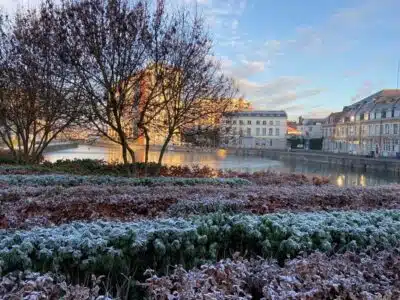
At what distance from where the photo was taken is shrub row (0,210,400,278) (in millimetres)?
3047

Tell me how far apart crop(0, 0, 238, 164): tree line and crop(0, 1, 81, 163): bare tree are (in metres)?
0.04

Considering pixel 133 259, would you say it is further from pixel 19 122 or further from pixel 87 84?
pixel 19 122

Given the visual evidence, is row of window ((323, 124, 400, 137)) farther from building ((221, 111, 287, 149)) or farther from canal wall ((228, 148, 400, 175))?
building ((221, 111, 287, 149))

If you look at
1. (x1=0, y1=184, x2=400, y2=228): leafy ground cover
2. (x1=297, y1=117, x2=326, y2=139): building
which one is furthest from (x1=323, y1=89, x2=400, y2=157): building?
(x1=0, y1=184, x2=400, y2=228): leafy ground cover

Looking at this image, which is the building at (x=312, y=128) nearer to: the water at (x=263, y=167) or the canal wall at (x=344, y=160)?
the canal wall at (x=344, y=160)

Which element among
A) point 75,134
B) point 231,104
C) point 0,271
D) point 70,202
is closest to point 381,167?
point 231,104

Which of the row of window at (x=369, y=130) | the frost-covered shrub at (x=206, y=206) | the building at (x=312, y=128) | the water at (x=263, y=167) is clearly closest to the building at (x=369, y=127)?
the row of window at (x=369, y=130)

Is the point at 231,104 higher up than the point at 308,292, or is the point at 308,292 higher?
the point at 231,104

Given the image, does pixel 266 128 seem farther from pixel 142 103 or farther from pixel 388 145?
pixel 142 103

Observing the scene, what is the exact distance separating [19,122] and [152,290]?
60.2 feet

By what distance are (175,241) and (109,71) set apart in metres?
11.4

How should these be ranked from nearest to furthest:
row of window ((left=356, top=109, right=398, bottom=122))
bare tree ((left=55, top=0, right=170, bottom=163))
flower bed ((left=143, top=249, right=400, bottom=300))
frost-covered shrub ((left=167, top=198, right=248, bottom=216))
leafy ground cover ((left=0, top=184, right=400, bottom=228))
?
flower bed ((left=143, top=249, right=400, bottom=300)) → leafy ground cover ((left=0, top=184, right=400, bottom=228)) → frost-covered shrub ((left=167, top=198, right=248, bottom=216)) → bare tree ((left=55, top=0, right=170, bottom=163)) → row of window ((left=356, top=109, right=398, bottom=122))

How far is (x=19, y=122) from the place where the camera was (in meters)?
18.7

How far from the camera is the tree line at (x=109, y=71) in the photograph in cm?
1305
